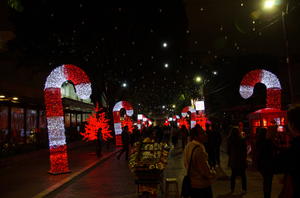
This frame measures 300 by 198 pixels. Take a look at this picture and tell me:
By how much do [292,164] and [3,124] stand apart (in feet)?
63.6

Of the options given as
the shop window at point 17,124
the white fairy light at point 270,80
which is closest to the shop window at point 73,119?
the shop window at point 17,124

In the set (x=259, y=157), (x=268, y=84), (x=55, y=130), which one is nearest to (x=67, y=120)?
(x=55, y=130)

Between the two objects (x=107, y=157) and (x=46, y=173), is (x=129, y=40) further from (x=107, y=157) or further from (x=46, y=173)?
(x=46, y=173)

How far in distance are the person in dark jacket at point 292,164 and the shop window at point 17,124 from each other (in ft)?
66.5

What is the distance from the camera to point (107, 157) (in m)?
20.5

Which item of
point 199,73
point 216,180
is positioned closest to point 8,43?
point 216,180

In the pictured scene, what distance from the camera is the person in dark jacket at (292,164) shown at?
2760mm

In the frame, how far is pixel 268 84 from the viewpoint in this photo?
49.2ft

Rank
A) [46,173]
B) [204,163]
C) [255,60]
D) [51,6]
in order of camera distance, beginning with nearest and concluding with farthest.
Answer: [204,163] < [46,173] < [51,6] < [255,60]

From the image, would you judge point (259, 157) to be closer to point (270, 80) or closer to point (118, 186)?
point (118, 186)

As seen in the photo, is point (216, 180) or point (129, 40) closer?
point (216, 180)

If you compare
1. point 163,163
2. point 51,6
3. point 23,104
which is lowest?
point 163,163

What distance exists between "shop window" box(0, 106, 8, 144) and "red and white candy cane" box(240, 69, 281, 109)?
13448 millimetres

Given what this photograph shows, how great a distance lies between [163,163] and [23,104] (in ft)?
50.9
